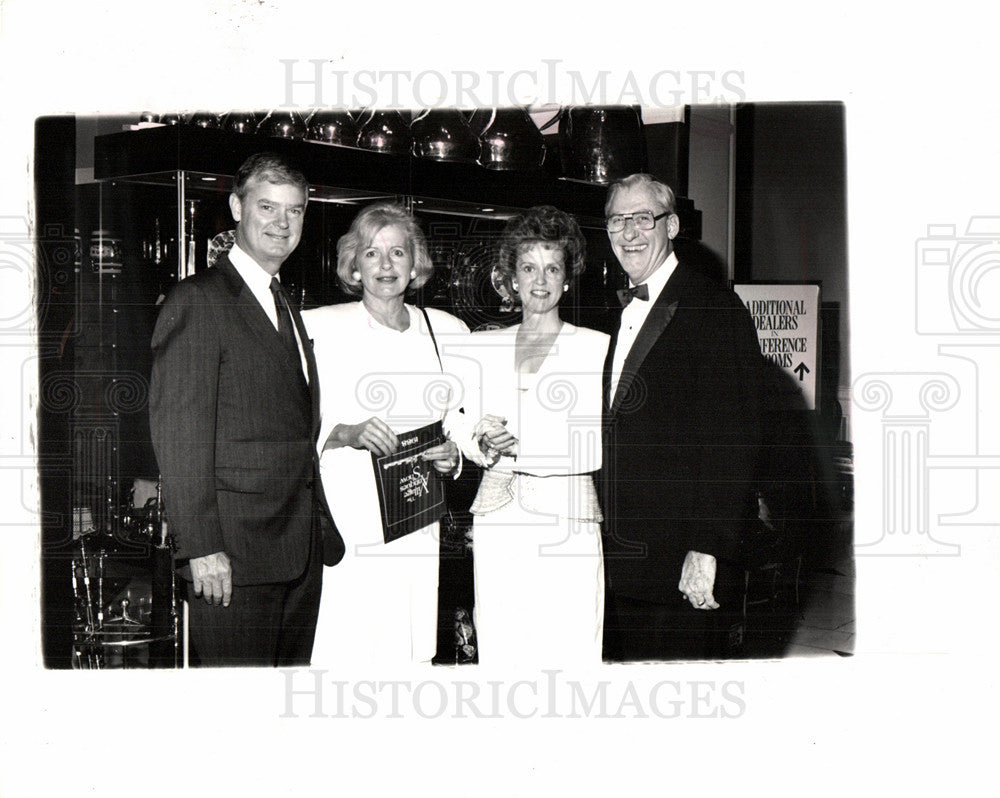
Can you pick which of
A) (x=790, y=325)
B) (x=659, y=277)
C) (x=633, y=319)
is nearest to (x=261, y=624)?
(x=633, y=319)

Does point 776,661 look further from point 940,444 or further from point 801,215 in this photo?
point 801,215

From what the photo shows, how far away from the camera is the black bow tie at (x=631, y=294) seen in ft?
8.53

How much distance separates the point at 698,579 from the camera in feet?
8.48

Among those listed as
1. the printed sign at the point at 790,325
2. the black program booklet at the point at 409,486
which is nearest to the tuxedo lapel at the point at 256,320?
the black program booklet at the point at 409,486

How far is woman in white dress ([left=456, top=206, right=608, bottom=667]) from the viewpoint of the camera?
2.58 metres

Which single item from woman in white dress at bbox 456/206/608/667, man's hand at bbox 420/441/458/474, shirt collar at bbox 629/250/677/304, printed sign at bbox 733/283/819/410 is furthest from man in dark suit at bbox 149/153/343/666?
printed sign at bbox 733/283/819/410

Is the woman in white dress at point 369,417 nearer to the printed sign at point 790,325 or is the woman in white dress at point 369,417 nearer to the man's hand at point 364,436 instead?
the man's hand at point 364,436

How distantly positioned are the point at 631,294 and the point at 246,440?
1.09m

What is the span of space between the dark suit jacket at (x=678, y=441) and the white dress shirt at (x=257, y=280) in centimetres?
89

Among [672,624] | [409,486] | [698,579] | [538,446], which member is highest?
[538,446]

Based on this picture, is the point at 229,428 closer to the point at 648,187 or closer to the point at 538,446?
the point at 538,446

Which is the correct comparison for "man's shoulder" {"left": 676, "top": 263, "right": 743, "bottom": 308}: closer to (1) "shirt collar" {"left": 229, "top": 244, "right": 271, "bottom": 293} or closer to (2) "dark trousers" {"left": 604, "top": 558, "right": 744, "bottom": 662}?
(2) "dark trousers" {"left": 604, "top": 558, "right": 744, "bottom": 662}

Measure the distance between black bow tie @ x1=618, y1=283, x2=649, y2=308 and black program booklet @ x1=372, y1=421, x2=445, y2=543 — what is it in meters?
0.61

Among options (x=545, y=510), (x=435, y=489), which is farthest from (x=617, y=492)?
(x=435, y=489)
